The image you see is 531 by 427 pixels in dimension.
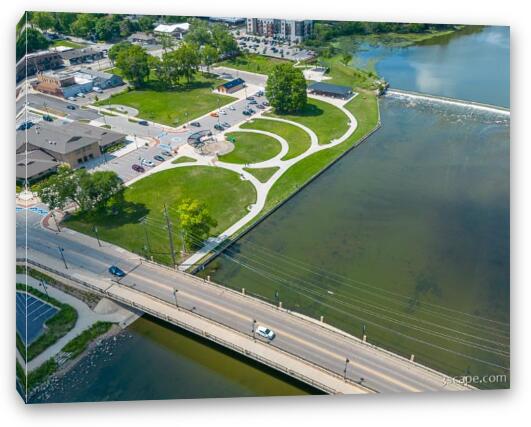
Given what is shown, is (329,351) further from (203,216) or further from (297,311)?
(203,216)

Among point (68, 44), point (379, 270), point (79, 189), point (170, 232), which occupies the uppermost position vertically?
point (68, 44)

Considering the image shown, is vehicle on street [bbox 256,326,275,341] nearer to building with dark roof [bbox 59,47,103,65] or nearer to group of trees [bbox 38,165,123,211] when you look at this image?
group of trees [bbox 38,165,123,211]

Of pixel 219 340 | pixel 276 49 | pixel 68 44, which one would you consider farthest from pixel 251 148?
pixel 68 44

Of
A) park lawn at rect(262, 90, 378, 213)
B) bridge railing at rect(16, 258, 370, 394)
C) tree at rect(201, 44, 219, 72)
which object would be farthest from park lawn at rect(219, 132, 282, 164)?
tree at rect(201, 44, 219, 72)

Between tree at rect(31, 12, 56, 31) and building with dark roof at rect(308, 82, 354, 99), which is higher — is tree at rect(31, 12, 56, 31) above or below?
above

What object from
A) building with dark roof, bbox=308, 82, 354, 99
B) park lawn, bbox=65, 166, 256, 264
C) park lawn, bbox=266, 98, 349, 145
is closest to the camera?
park lawn, bbox=65, 166, 256, 264

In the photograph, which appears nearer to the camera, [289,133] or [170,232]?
[170,232]

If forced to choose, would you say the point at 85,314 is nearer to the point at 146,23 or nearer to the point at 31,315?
the point at 31,315
